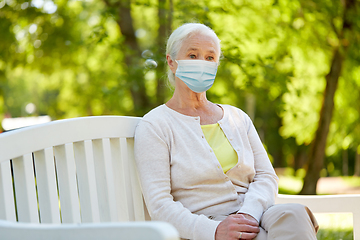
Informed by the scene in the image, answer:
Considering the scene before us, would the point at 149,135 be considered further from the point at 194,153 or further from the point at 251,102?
the point at 251,102

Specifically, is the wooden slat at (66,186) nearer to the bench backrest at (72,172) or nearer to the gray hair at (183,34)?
the bench backrest at (72,172)

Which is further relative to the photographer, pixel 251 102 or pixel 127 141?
pixel 251 102

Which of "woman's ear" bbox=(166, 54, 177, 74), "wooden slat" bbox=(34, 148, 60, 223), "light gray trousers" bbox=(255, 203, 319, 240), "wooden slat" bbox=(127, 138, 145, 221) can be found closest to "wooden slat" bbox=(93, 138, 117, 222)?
"wooden slat" bbox=(127, 138, 145, 221)

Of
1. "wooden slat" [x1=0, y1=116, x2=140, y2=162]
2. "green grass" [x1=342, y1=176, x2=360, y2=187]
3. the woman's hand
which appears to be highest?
"wooden slat" [x1=0, y1=116, x2=140, y2=162]

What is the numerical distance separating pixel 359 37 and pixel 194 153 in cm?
480

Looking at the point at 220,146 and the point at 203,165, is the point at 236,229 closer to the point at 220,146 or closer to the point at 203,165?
the point at 203,165

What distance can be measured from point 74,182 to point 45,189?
0.15 m

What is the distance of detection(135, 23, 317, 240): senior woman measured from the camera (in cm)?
192

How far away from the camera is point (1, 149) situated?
152 cm

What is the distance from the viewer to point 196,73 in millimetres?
2297

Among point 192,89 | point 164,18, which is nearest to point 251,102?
point 164,18

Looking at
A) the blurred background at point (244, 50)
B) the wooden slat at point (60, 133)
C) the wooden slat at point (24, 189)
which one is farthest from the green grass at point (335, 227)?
the wooden slat at point (24, 189)

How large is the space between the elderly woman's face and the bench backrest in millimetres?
486

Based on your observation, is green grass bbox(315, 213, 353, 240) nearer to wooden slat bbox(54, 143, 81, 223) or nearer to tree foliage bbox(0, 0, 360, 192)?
tree foliage bbox(0, 0, 360, 192)
